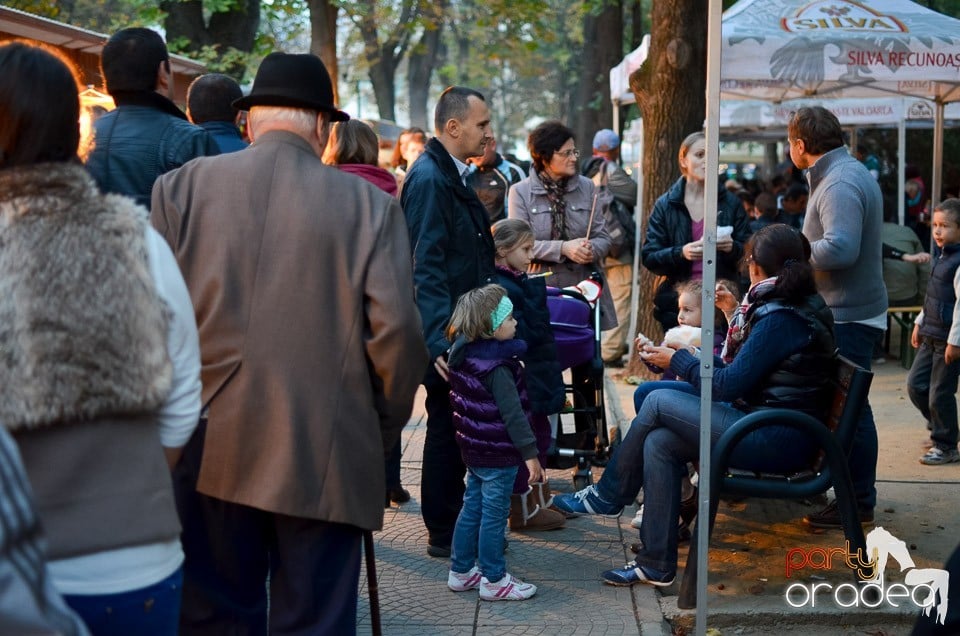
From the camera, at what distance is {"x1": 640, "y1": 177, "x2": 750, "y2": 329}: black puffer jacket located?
6949 millimetres

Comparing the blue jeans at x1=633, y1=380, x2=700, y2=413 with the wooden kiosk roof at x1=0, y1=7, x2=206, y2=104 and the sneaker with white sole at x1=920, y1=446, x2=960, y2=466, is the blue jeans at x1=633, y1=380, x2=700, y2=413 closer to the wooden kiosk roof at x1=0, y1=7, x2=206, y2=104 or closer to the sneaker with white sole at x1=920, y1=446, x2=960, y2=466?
the sneaker with white sole at x1=920, y1=446, x2=960, y2=466

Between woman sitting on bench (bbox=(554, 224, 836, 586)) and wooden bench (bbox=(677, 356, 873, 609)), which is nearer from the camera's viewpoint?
wooden bench (bbox=(677, 356, 873, 609))

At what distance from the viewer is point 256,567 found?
3197 mm

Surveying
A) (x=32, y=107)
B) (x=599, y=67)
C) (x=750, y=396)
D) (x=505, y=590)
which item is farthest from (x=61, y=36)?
(x=599, y=67)

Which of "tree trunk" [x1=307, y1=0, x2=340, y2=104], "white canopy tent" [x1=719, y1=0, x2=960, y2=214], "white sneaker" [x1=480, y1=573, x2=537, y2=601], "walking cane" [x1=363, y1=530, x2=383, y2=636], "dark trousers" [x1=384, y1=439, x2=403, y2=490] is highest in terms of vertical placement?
"tree trunk" [x1=307, y1=0, x2=340, y2=104]

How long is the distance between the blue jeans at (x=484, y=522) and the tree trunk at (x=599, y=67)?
609 inches

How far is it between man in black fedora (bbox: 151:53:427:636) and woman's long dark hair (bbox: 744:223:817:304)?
82.8 inches

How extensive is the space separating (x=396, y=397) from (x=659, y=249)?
4.22m

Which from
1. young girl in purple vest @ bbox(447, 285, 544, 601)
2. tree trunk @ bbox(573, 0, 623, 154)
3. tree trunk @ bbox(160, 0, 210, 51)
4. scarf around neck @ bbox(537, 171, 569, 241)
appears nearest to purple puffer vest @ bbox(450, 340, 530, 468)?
young girl in purple vest @ bbox(447, 285, 544, 601)

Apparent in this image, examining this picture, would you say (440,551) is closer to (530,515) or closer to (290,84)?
(530,515)

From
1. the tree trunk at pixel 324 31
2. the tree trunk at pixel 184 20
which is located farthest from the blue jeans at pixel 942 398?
the tree trunk at pixel 184 20

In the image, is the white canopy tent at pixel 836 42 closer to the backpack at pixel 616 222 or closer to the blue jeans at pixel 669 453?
the backpack at pixel 616 222

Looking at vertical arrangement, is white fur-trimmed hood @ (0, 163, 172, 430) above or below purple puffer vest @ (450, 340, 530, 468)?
above

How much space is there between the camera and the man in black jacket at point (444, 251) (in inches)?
192
